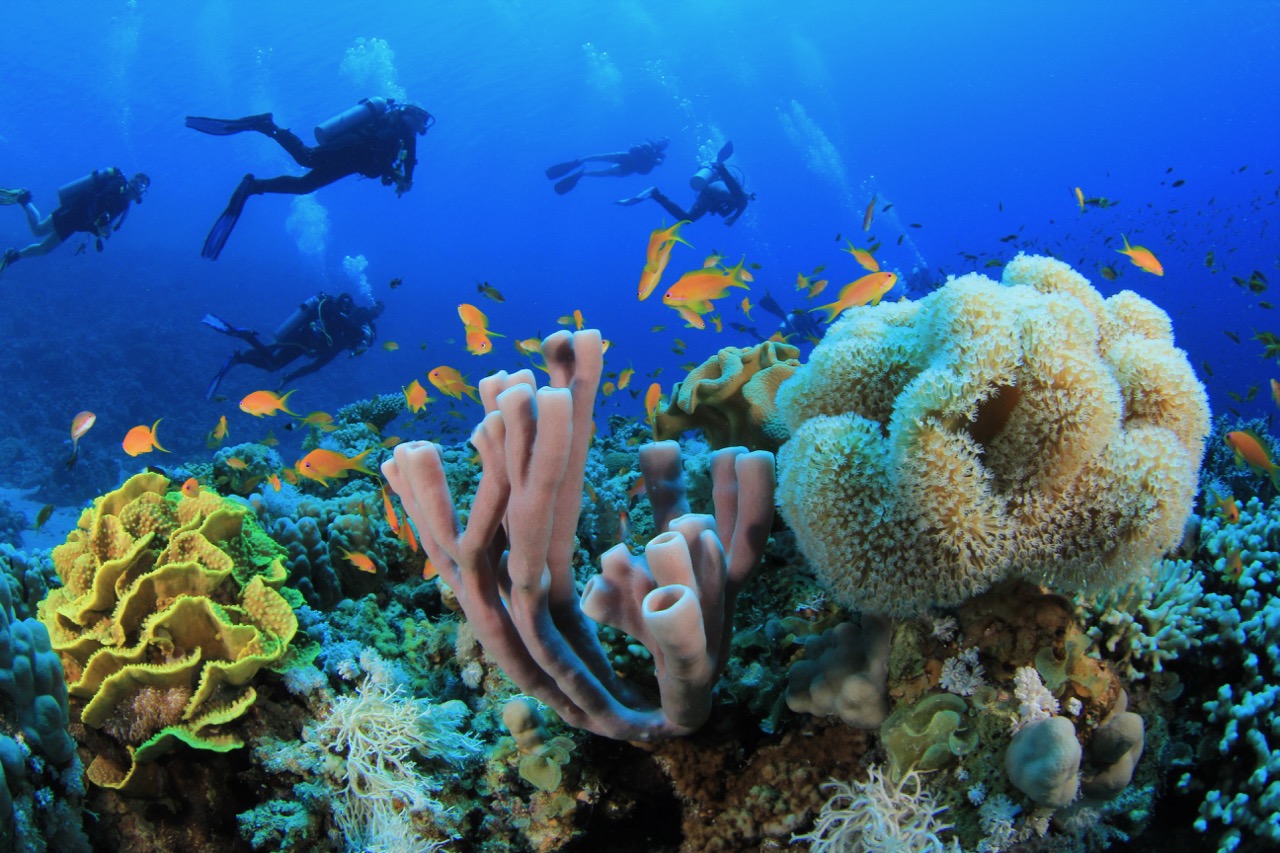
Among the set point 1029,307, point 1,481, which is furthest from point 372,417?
point 1,481

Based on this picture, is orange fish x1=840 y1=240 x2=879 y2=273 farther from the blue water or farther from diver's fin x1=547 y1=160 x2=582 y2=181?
diver's fin x1=547 y1=160 x2=582 y2=181

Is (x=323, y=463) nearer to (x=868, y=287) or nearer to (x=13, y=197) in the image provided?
(x=868, y=287)

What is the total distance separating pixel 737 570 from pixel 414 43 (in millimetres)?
68150

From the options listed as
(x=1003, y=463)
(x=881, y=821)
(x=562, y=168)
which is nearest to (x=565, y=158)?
(x=562, y=168)

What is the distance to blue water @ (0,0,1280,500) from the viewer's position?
36.9m

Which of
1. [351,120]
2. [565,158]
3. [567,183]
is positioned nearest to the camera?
[351,120]

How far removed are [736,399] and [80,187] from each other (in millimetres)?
13078

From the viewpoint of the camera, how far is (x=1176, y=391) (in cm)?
175

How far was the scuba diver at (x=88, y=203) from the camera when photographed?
422 inches

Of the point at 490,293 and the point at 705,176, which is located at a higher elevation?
the point at 705,176

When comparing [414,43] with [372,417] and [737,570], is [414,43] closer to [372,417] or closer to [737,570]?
[372,417]

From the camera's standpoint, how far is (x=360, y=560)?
3605 millimetres

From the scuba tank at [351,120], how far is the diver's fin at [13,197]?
17.7ft

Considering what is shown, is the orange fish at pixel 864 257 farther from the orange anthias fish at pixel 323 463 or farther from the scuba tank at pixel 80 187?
the scuba tank at pixel 80 187
